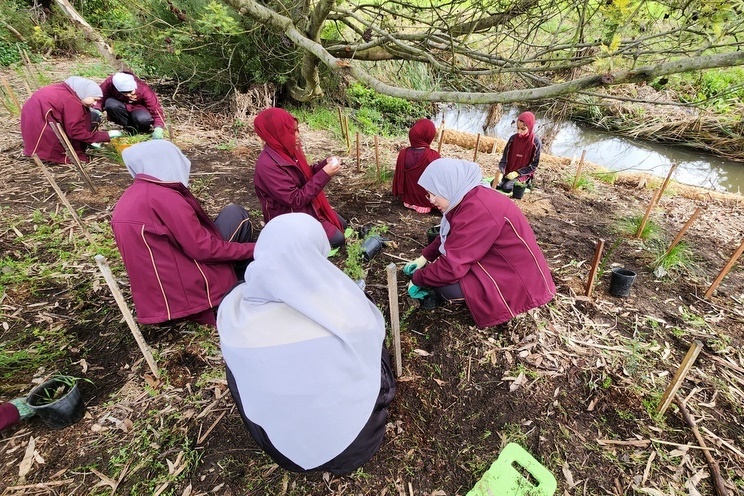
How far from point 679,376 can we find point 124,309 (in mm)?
3159

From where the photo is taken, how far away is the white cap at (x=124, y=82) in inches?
201

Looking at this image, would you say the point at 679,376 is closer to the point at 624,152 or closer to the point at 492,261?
the point at 492,261

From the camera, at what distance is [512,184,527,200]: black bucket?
4662 mm

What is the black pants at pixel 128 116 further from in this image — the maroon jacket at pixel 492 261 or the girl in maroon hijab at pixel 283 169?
the maroon jacket at pixel 492 261

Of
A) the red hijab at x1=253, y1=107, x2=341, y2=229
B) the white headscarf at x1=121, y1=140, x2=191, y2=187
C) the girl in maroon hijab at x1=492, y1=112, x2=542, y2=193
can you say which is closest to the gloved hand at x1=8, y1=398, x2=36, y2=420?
the white headscarf at x1=121, y1=140, x2=191, y2=187

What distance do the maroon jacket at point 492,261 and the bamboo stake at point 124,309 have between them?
1.91 m

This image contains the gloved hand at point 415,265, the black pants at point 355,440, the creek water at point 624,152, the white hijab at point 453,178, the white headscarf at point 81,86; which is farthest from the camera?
the creek water at point 624,152

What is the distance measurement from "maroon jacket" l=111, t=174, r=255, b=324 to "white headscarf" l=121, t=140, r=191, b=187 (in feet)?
0.18

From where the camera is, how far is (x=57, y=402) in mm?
1962

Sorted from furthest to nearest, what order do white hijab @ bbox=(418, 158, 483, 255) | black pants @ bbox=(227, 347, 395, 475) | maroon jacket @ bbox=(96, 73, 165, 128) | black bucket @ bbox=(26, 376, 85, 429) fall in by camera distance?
1. maroon jacket @ bbox=(96, 73, 165, 128)
2. white hijab @ bbox=(418, 158, 483, 255)
3. black bucket @ bbox=(26, 376, 85, 429)
4. black pants @ bbox=(227, 347, 395, 475)

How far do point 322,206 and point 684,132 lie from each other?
10.4 m

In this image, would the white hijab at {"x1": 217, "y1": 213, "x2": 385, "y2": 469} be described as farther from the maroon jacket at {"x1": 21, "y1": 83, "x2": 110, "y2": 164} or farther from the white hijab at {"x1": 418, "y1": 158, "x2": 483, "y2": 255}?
the maroon jacket at {"x1": 21, "y1": 83, "x2": 110, "y2": 164}

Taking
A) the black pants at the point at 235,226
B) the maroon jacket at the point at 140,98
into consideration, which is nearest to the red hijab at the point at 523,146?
the black pants at the point at 235,226

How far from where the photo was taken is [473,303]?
2439mm
